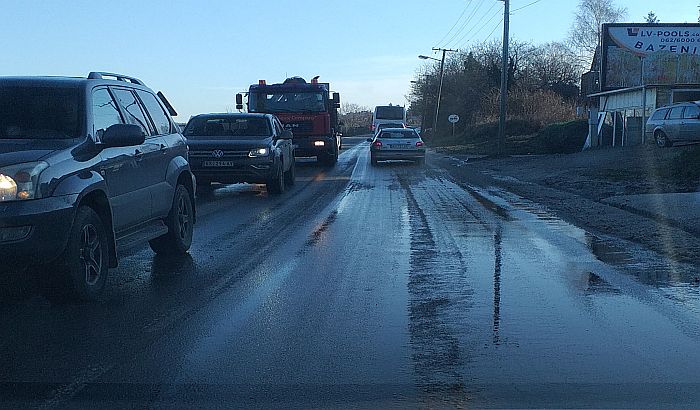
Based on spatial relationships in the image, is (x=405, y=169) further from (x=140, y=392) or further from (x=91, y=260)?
(x=140, y=392)

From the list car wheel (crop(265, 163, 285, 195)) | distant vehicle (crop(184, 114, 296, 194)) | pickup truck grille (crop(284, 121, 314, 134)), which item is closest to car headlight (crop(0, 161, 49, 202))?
distant vehicle (crop(184, 114, 296, 194))

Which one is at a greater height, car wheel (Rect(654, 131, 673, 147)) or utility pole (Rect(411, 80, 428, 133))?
utility pole (Rect(411, 80, 428, 133))

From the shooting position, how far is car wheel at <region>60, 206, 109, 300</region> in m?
6.16

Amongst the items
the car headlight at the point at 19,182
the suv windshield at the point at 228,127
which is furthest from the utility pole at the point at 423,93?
the car headlight at the point at 19,182

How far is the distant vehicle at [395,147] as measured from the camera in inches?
1199

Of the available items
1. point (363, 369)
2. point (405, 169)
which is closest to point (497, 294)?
point (363, 369)

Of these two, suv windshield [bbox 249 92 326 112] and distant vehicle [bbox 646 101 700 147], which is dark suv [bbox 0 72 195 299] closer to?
suv windshield [bbox 249 92 326 112]

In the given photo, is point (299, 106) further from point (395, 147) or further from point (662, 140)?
point (662, 140)

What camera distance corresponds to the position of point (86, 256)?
6535 mm

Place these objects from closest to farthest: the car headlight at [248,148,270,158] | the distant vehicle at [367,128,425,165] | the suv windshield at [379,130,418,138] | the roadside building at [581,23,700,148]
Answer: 1. the car headlight at [248,148,270,158]
2. the distant vehicle at [367,128,425,165]
3. the suv windshield at [379,130,418,138]
4. the roadside building at [581,23,700,148]

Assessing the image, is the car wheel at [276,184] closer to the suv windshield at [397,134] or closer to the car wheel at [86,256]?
the car wheel at [86,256]

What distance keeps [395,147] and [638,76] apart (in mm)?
18350

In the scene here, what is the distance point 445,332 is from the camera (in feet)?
19.0

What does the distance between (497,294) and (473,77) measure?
70079mm
